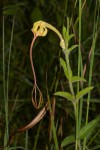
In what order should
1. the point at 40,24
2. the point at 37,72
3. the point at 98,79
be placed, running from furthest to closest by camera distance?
the point at 37,72, the point at 98,79, the point at 40,24

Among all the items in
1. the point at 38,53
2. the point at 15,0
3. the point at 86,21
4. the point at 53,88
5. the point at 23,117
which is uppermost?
the point at 15,0

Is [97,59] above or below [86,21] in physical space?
below

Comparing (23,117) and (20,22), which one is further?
(20,22)

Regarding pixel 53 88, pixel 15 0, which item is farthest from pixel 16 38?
pixel 53 88

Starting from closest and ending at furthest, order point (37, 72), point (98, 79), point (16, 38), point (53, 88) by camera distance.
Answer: point (53, 88)
point (98, 79)
point (37, 72)
point (16, 38)

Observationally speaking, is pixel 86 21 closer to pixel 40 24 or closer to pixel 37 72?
pixel 37 72

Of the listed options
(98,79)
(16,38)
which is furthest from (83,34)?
(16,38)

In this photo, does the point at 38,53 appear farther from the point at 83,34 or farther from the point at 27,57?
the point at 83,34

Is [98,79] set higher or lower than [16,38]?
lower

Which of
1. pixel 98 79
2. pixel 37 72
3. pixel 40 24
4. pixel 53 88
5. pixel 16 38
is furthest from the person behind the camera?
pixel 16 38
